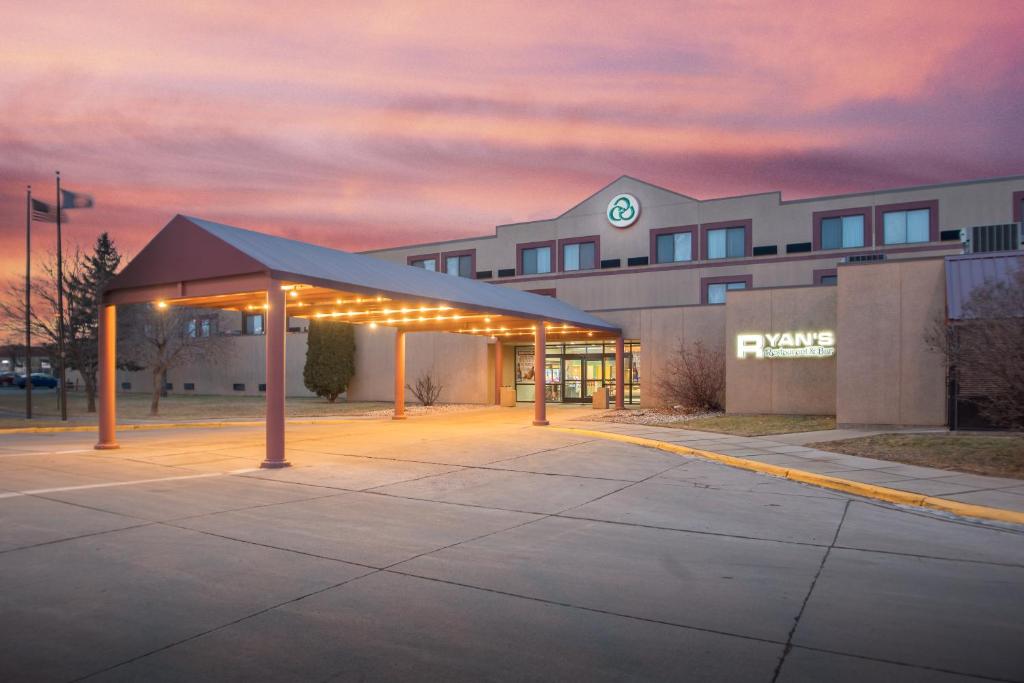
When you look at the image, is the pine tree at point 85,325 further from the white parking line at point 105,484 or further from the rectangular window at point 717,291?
the rectangular window at point 717,291

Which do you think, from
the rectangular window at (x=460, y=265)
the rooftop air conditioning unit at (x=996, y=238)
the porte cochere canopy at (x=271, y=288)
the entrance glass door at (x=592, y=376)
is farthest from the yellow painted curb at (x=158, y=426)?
the rooftop air conditioning unit at (x=996, y=238)

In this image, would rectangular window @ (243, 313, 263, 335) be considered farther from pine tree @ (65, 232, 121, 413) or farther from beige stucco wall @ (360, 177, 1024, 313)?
beige stucco wall @ (360, 177, 1024, 313)

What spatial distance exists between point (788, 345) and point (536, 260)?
2028 cm

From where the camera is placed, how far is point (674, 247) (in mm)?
38406

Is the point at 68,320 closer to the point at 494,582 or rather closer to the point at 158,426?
the point at 158,426

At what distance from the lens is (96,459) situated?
1439 cm

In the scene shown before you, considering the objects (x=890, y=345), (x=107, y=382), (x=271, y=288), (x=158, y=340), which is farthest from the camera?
(x=158, y=340)

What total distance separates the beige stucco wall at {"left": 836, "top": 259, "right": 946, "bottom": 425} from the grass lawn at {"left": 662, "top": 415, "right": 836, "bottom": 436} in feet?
4.25

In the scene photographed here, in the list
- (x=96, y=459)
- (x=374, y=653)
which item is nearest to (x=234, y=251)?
(x=96, y=459)

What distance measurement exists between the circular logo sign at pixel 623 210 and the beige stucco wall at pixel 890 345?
66.3ft

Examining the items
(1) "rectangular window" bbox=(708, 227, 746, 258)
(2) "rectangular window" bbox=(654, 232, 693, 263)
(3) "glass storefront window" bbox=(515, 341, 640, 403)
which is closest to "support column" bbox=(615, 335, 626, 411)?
(3) "glass storefront window" bbox=(515, 341, 640, 403)

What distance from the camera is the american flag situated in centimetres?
2627

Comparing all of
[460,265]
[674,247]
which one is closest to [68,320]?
[460,265]

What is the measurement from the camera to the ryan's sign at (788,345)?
76.1 feet
